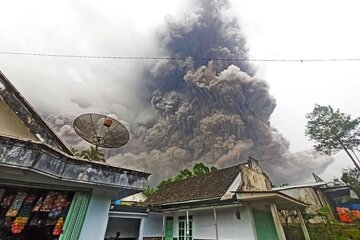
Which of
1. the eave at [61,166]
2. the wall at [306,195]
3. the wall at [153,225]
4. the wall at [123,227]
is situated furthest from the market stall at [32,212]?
the wall at [306,195]

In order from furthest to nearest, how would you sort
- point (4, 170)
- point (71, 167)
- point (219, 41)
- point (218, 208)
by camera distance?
1. point (219, 41)
2. point (218, 208)
3. point (71, 167)
4. point (4, 170)

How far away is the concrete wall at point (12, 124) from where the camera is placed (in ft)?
15.0

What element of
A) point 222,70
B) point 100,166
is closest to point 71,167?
point 100,166

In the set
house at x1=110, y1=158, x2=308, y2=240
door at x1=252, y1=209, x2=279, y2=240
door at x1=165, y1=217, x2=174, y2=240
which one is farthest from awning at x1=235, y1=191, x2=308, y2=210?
→ door at x1=165, y1=217, x2=174, y2=240

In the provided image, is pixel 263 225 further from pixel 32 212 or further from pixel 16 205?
pixel 16 205

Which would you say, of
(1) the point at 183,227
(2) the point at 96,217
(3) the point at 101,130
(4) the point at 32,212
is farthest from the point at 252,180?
(4) the point at 32,212

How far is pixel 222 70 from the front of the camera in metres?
49.1

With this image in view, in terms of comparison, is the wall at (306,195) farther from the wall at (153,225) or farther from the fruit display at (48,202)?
the fruit display at (48,202)

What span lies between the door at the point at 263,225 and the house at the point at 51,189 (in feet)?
22.4

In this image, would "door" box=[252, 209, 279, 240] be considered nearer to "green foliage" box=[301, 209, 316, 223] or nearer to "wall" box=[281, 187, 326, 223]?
"green foliage" box=[301, 209, 316, 223]

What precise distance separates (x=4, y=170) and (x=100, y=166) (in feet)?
5.80

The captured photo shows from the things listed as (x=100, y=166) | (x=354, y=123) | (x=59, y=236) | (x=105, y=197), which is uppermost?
(x=354, y=123)

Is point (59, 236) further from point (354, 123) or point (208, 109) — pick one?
point (208, 109)

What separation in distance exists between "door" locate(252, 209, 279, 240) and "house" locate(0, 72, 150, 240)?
22.4 feet
